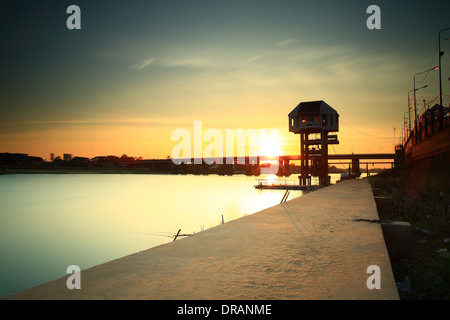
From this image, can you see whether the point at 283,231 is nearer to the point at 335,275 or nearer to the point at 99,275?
the point at 335,275

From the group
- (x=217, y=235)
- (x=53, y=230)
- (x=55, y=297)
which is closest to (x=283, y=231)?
(x=217, y=235)

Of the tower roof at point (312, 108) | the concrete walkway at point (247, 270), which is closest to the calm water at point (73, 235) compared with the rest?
the concrete walkway at point (247, 270)

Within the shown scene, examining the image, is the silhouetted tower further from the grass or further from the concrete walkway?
the concrete walkway

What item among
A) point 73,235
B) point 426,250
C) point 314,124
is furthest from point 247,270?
point 314,124

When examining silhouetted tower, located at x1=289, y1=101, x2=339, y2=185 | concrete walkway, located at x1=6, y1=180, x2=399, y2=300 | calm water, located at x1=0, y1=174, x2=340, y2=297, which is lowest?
calm water, located at x1=0, y1=174, x2=340, y2=297

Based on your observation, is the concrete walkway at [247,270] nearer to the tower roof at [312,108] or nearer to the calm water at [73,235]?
the calm water at [73,235]

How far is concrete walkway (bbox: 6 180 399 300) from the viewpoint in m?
3.09

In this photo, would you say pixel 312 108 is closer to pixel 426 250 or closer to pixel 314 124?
pixel 314 124

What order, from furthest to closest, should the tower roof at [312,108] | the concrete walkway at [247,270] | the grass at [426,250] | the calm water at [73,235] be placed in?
the tower roof at [312,108] < the calm water at [73,235] < the grass at [426,250] < the concrete walkway at [247,270]

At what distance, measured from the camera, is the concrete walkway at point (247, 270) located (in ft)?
10.1

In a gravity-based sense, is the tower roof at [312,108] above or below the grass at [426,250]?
above

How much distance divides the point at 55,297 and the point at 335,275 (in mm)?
3342

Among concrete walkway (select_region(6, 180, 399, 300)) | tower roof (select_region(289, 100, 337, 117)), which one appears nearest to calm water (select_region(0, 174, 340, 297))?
concrete walkway (select_region(6, 180, 399, 300))

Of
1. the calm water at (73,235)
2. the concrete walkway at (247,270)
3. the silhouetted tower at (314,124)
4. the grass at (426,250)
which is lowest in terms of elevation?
the calm water at (73,235)
